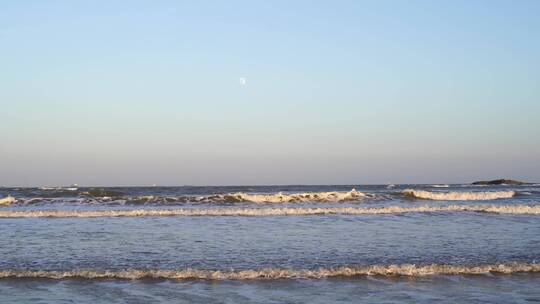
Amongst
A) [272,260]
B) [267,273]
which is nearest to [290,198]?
[272,260]

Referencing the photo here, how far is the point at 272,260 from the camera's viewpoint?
12.2 m

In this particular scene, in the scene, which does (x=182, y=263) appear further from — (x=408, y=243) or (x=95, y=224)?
(x=95, y=224)

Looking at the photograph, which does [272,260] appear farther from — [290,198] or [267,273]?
Answer: [290,198]

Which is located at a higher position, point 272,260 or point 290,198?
point 290,198

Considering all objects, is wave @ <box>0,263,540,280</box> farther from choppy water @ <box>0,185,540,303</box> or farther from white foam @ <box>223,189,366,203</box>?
white foam @ <box>223,189,366,203</box>

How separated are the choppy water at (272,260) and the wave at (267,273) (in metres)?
0.02

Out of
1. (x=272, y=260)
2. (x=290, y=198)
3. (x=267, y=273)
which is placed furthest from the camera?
(x=290, y=198)

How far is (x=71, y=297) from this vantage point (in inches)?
349

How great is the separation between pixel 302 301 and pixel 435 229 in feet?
36.4

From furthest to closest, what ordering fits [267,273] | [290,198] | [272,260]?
1. [290,198]
2. [272,260]
3. [267,273]

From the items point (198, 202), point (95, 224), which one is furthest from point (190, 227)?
point (198, 202)

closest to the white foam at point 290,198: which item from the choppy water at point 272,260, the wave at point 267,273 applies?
the choppy water at point 272,260

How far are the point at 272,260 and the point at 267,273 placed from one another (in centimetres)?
159

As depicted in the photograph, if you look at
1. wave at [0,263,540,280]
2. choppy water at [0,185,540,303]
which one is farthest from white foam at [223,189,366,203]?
wave at [0,263,540,280]
